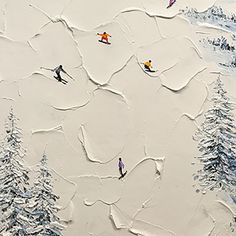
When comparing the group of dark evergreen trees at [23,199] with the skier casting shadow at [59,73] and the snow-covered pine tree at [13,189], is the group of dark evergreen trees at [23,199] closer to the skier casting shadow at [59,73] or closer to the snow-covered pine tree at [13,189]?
the snow-covered pine tree at [13,189]

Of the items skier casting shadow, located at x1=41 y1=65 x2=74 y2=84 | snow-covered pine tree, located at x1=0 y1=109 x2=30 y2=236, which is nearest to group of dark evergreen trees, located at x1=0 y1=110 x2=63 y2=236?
snow-covered pine tree, located at x1=0 y1=109 x2=30 y2=236

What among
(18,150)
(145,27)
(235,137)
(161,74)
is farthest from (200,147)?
(18,150)

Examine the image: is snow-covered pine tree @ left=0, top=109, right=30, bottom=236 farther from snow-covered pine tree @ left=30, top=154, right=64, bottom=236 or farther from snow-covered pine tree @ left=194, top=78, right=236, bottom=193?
snow-covered pine tree @ left=194, top=78, right=236, bottom=193

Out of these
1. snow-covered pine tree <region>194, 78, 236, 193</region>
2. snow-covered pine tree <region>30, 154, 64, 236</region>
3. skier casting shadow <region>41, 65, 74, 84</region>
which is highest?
skier casting shadow <region>41, 65, 74, 84</region>

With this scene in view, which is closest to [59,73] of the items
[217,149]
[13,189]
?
[13,189]

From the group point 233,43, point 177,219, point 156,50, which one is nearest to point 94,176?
point 177,219

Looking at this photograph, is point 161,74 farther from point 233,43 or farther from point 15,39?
point 15,39

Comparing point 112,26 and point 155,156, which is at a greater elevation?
point 112,26

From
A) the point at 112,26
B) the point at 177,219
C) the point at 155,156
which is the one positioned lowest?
the point at 177,219
